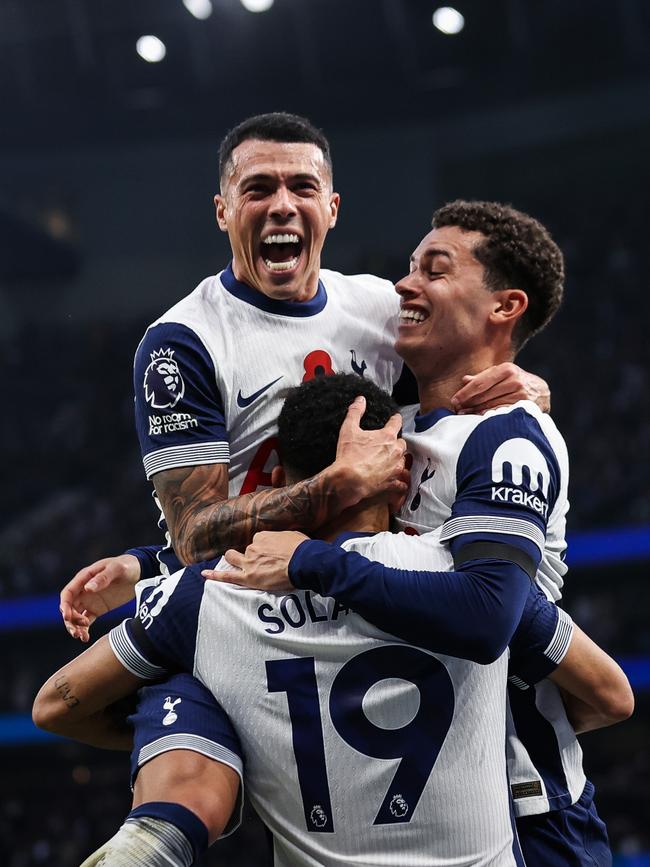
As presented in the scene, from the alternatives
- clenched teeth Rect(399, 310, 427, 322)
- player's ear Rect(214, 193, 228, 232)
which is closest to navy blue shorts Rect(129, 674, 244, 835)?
clenched teeth Rect(399, 310, 427, 322)

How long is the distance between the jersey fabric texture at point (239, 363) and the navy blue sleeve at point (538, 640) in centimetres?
96

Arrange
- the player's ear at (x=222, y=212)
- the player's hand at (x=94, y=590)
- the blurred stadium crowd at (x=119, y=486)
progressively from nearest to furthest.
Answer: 1. the player's hand at (x=94, y=590)
2. the player's ear at (x=222, y=212)
3. the blurred stadium crowd at (x=119, y=486)

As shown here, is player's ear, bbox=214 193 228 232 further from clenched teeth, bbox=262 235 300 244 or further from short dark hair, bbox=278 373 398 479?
short dark hair, bbox=278 373 398 479

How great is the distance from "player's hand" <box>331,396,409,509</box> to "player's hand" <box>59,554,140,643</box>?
1.05 m

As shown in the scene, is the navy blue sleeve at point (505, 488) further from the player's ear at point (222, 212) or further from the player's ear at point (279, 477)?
the player's ear at point (222, 212)

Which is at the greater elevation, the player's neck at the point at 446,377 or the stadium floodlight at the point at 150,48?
the stadium floodlight at the point at 150,48

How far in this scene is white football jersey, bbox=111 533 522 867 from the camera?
2.72 m

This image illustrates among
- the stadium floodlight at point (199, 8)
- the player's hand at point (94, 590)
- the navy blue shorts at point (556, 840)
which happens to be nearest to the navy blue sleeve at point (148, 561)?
the player's hand at point (94, 590)

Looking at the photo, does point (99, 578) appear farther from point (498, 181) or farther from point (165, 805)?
point (498, 181)

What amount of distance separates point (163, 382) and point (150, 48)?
15.8 meters

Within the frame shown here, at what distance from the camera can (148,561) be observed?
12.6 ft

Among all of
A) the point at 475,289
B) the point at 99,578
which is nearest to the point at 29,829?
the point at 99,578

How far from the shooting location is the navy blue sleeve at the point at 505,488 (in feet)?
8.98

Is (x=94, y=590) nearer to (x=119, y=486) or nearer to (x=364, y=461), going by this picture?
(x=364, y=461)
